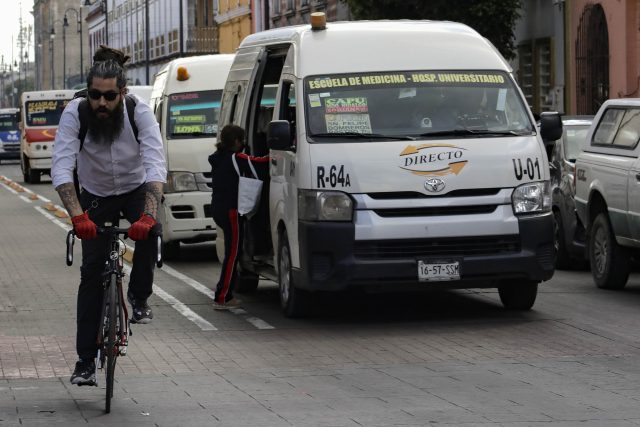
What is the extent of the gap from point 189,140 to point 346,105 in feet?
22.3

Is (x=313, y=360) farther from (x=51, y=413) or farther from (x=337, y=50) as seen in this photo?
(x=337, y=50)

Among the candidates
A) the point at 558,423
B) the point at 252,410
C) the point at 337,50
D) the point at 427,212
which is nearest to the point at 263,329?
the point at 427,212

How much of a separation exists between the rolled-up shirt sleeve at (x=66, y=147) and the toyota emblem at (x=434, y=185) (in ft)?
13.0

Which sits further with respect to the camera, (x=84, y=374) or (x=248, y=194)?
(x=248, y=194)

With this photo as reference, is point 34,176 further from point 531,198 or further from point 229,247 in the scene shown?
point 531,198

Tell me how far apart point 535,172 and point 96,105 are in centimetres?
483

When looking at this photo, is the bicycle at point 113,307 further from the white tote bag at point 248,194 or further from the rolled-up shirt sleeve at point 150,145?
the white tote bag at point 248,194

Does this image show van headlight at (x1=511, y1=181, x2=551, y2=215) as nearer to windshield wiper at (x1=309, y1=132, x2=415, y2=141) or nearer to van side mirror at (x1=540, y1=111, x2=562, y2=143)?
van side mirror at (x1=540, y1=111, x2=562, y2=143)

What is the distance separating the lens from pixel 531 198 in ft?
41.5

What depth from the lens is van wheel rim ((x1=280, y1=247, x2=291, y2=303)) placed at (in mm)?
13125

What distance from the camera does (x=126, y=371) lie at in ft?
33.7

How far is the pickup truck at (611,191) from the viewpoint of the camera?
48.6 feet

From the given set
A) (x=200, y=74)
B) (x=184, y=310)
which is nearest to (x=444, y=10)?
(x=200, y=74)

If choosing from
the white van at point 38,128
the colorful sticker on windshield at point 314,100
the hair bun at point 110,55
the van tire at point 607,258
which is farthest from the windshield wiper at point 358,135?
the white van at point 38,128
